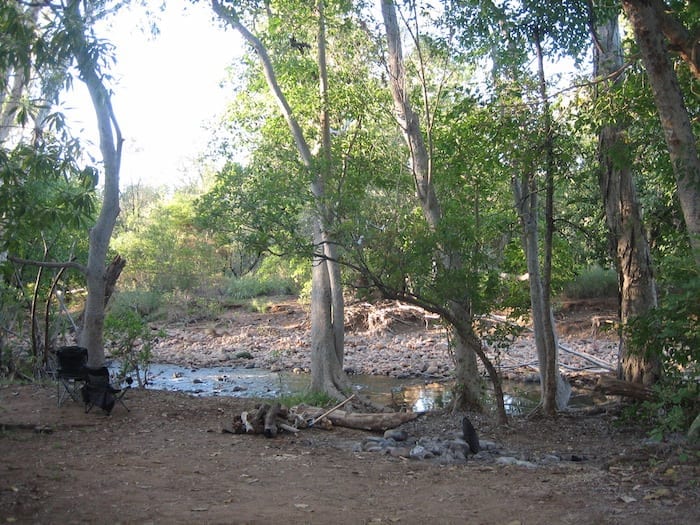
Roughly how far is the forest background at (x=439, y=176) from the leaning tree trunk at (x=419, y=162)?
0.03 m

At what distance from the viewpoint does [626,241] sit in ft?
35.5

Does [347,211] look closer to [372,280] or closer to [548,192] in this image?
[372,280]

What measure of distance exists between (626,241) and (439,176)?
9.99ft

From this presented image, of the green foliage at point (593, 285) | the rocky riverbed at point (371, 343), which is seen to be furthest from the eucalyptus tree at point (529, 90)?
the green foliage at point (593, 285)

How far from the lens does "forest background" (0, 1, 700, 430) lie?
6.45 metres

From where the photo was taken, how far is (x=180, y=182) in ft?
206

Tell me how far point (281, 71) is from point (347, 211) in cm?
617

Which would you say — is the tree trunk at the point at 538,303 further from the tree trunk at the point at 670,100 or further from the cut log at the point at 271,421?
the cut log at the point at 271,421

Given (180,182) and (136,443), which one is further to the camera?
(180,182)

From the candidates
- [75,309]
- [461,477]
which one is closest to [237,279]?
[75,309]

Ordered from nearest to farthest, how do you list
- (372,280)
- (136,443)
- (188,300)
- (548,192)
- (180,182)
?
(136,443) → (372,280) → (548,192) → (188,300) → (180,182)

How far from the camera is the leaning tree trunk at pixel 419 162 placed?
10867 millimetres

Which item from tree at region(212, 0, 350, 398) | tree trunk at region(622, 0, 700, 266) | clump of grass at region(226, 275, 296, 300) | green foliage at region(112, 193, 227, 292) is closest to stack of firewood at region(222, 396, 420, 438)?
tree at region(212, 0, 350, 398)

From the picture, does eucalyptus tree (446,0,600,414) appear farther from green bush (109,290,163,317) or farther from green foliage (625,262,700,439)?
green bush (109,290,163,317)
